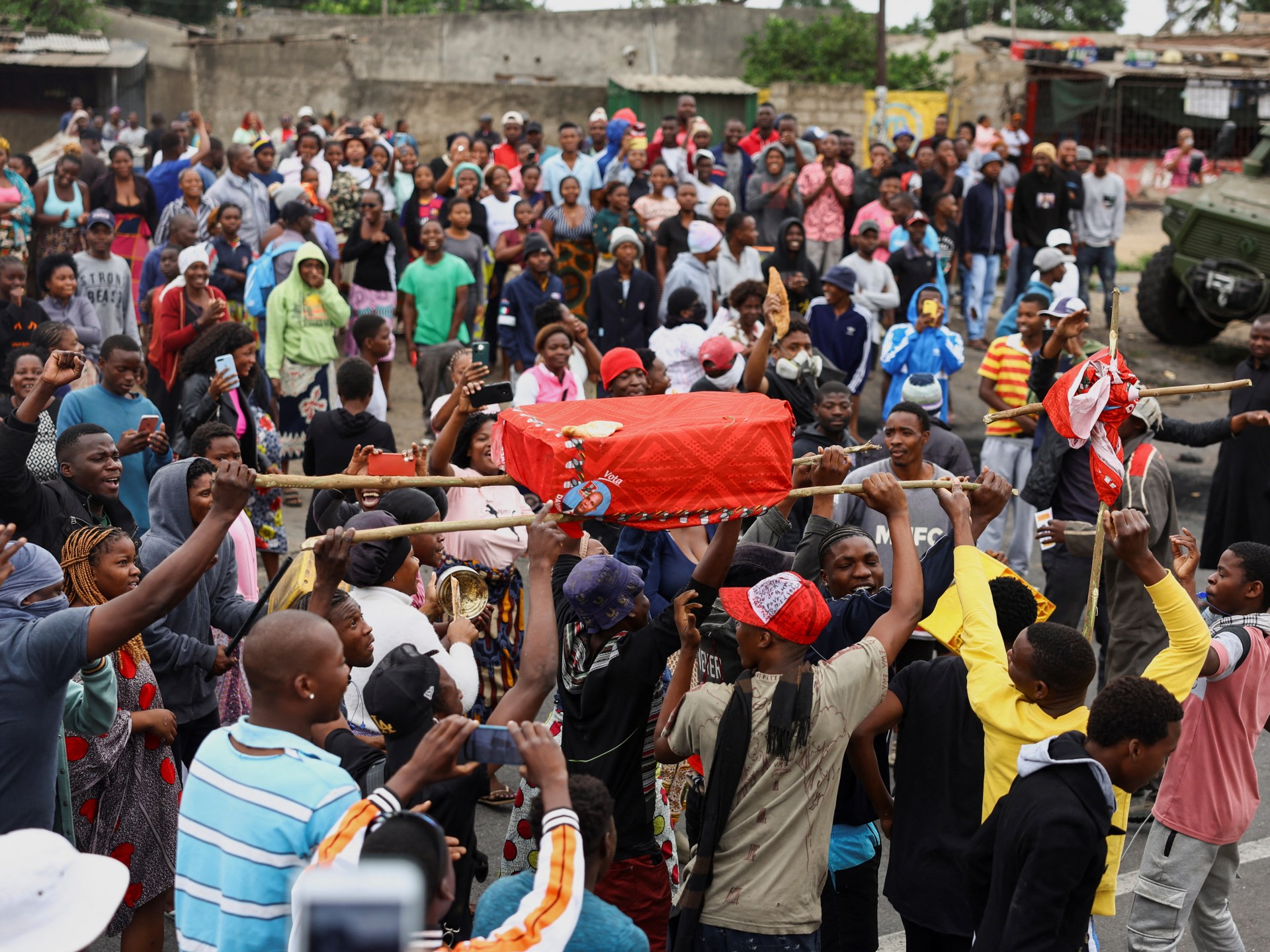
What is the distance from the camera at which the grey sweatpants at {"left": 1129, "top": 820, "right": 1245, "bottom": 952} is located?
4543 mm

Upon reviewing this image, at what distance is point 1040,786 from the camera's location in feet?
11.1

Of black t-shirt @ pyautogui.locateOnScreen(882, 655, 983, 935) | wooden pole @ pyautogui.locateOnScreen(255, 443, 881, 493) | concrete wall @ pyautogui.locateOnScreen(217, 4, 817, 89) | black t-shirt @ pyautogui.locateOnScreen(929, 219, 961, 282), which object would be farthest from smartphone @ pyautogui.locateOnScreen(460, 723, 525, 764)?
concrete wall @ pyautogui.locateOnScreen(217, 4, 817, 89)

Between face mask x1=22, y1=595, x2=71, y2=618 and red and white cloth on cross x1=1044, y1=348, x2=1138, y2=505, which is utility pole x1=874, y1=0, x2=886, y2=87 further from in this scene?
face mask x1=22, y1=595, x2=71, y2=618

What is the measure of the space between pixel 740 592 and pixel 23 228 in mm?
10600

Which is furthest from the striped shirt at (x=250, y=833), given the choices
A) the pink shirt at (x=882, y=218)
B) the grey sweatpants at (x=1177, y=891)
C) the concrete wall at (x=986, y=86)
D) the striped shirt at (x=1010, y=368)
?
the concrete wall at (x=986, y=86)

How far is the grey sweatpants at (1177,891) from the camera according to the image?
4543mm

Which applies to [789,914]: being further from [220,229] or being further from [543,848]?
[220,229]

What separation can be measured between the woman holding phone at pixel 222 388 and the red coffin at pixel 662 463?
135 inches

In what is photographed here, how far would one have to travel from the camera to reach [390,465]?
20.7ft

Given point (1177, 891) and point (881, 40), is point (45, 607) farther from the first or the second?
point (881, 40)

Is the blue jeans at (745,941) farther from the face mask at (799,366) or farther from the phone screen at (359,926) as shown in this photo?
the face mask at (799,366)

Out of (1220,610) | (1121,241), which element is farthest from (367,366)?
(1121,241)

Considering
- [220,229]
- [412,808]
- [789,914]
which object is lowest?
[789,914]

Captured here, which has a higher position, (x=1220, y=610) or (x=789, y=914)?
(x=1220, y=610)
